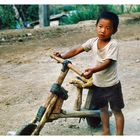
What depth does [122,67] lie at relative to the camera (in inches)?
211

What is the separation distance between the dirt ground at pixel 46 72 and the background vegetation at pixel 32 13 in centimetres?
111

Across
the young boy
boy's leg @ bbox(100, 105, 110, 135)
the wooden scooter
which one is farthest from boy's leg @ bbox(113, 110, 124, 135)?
the wooden scooter

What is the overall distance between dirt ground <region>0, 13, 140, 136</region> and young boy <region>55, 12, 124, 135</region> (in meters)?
0.32

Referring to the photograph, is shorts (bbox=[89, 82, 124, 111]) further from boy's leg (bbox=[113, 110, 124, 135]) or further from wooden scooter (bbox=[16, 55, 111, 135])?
wooden scooter (bbox=[16, 55, 111, 135])

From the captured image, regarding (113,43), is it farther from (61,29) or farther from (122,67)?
(61,29)

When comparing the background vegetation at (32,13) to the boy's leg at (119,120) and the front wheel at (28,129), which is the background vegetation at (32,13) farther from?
the front wheel at (28,129)

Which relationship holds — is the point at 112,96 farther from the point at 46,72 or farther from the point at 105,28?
the point at 46,72

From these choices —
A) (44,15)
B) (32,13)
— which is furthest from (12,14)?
(44,15)

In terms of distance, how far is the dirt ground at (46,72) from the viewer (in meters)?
3.65

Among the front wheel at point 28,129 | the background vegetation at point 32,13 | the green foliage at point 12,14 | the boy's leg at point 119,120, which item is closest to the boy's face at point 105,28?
the boy's leg at point 119,120

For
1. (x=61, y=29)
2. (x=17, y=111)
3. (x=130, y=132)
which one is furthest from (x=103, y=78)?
(x=61, y=29)

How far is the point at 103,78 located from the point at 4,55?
3.63m
